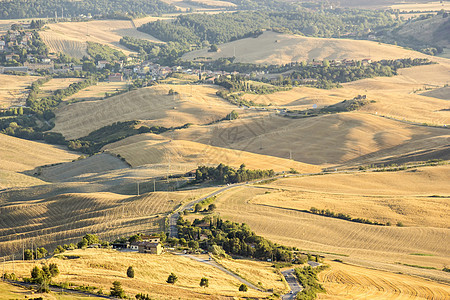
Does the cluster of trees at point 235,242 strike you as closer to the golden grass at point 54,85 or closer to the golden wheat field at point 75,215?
the golden wheat field at point 75,215

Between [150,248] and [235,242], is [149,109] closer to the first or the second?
[235,242]

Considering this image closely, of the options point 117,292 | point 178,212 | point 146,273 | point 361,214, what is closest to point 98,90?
point 178,212

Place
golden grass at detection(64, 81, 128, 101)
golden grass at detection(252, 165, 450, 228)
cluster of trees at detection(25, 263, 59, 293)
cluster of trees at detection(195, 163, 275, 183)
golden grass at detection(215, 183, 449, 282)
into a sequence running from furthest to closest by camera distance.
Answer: golden grass at detection(64, 81, 128, 101) < cluster of trees at detection(195, 163, 275, 183) < golden grass at detection(252, 165, 450, 228) < golden grass at detection(215, 183, 449, 282) < cluster of trees at detection(25, 263, 59, 293)

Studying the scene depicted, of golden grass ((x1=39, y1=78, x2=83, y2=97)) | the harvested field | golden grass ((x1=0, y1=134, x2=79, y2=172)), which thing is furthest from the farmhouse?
golden grass ((x1=39, y1=78, x2=83, y2=97))

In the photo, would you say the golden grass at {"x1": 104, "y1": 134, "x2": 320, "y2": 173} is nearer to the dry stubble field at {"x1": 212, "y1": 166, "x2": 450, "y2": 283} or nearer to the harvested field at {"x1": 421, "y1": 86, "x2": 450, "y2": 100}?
the dry stubble field at {"x1": 212, "y1": 166, "x2": 450, "y2": 283}

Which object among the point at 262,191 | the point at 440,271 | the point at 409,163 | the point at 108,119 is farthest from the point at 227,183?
the point at 108,119

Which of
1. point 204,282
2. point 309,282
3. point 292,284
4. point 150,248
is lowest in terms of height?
point 292,284
